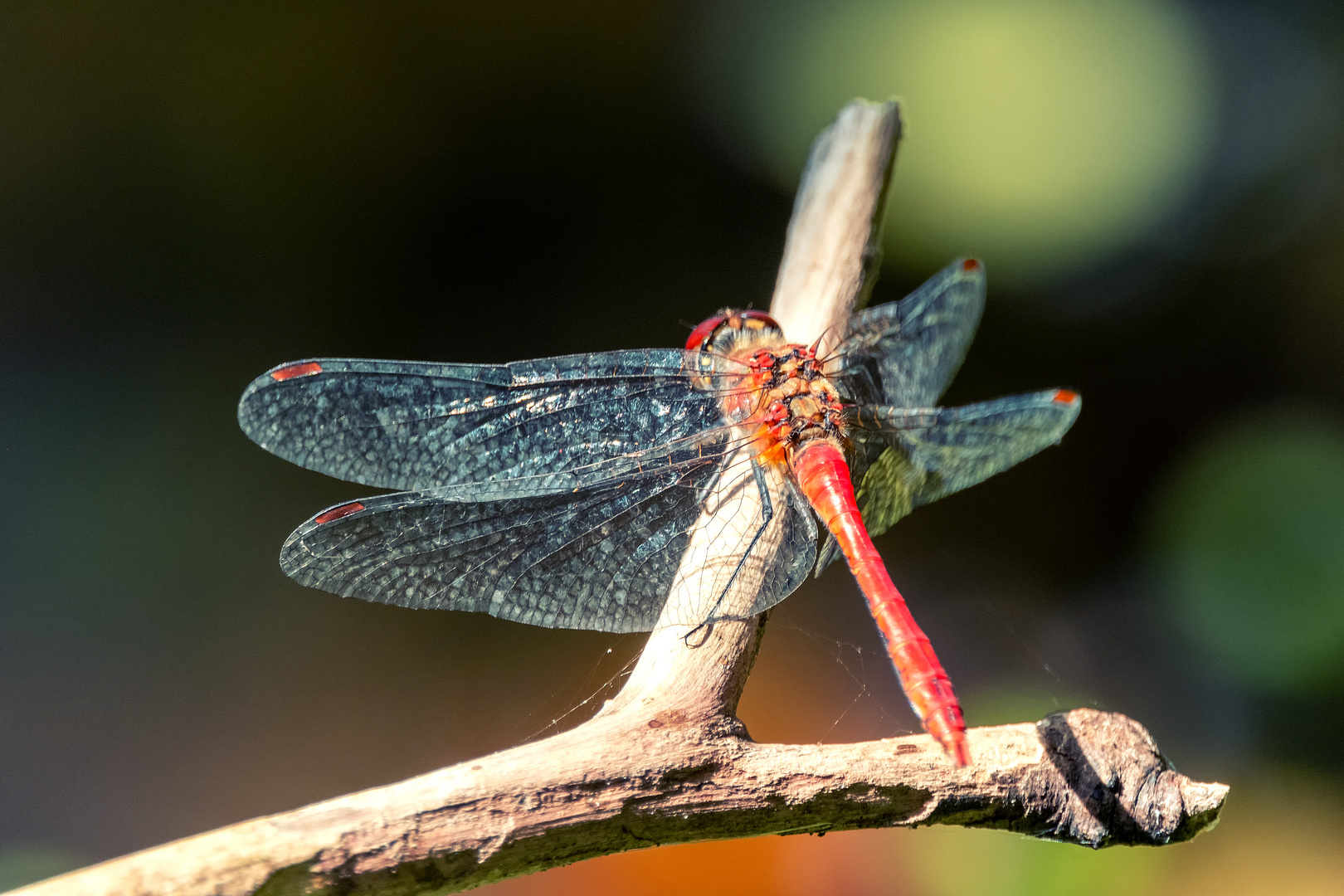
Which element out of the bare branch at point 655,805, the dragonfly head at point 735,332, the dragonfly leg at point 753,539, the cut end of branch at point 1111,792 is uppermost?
the dragonfly head at point 735,332

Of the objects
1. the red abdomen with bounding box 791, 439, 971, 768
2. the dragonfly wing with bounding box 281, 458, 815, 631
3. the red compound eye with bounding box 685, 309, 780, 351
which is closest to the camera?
the red abdomen with bounding box 791, 439, 971, 768

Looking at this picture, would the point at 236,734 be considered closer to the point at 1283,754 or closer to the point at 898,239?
the point at 898,239

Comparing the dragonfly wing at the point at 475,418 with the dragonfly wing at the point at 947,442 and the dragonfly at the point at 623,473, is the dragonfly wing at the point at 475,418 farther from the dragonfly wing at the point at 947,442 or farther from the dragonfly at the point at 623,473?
the dragonfly wing at the point at 947,442

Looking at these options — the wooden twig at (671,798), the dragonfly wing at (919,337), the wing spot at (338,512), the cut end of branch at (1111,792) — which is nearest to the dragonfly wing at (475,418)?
the wing spot at (338,512)

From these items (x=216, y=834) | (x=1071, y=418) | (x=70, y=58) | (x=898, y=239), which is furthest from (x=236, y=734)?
(x=898, y=239)

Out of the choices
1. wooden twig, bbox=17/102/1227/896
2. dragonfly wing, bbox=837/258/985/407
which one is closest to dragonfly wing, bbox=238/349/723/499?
wooden twig, bbox=17/102/1227/896

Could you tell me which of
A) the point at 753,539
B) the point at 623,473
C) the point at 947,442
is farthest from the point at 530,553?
the point at 947,442

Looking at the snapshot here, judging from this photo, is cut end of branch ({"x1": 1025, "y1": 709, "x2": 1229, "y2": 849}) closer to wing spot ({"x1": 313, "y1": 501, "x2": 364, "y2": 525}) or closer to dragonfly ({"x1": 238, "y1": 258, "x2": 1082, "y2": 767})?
dragonfly ({"x1": 238, "y1": 258, "x2": 1082, "y2": 767})
